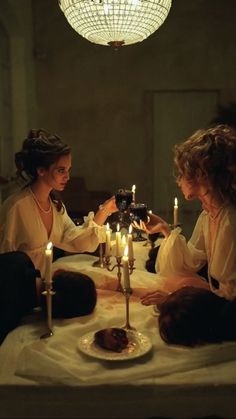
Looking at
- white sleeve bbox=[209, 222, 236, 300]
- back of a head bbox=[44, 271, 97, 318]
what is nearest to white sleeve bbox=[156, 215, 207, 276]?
white sleeve bbox=[209, 222, 236, 300]

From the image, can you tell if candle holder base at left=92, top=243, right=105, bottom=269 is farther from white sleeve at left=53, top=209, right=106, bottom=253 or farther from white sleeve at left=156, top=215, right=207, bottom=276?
white sleeve at left=156, top=215, right=207, bottom=276

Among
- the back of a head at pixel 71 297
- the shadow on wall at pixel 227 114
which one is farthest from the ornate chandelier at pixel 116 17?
the shadow on wall at pixel 227 114

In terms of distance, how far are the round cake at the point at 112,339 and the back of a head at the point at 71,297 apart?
7.2 inches

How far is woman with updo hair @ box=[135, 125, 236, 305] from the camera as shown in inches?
64.4

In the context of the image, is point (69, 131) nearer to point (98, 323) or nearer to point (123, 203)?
point (123, 203)

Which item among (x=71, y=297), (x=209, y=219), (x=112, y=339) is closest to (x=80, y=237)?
(x=209, y=219)

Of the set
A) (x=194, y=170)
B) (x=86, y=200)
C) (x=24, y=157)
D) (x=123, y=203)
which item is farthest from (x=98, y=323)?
(x=86, y=200)

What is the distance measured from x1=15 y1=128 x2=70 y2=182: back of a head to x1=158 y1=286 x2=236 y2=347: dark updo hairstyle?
107 cm

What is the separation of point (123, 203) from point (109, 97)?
12.5 feet

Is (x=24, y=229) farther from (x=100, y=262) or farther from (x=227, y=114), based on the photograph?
(x=227, y=114)

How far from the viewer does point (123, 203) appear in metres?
2.30

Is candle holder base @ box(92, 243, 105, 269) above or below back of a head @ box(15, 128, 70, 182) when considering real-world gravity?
below

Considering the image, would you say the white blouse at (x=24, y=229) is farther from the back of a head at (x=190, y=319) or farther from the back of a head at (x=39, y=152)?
the back of a head at (x=190, y=319)

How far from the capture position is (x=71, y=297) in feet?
5.21
